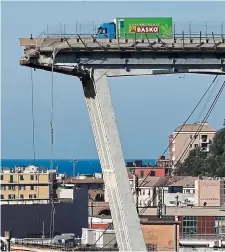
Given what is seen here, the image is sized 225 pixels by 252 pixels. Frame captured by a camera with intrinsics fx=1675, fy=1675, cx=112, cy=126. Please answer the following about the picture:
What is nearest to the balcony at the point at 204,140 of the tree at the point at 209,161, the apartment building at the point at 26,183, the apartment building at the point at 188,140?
the apartment building at the point at 188,140

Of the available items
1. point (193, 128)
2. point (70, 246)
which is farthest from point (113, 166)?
point (193, 128)

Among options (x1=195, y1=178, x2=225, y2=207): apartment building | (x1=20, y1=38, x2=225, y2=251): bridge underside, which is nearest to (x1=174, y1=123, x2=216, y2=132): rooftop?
(x1=195, y1=178, x2=225, y2=207): apartment building

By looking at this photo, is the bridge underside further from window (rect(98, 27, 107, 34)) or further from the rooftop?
the rooftop

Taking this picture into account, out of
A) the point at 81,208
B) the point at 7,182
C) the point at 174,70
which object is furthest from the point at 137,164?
the point at 174,70

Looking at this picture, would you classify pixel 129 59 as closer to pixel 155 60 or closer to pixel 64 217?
pixel 155 60

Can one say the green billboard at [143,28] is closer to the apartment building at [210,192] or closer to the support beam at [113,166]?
the support beam at [113,166]

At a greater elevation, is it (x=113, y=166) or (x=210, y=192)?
(x=210, y=192)

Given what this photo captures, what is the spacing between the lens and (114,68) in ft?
107

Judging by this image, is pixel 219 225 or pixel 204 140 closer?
pixel 219 225

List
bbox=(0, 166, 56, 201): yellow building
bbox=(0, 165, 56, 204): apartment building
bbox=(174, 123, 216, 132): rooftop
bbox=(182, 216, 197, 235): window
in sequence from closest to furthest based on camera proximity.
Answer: bbox=(182, 216, 197, 235): window → bbox=(0, 165, 56, 204): apartment building → bbox=(0, 166, 56, 201): yellow building → bbox=(174, 123, 216, 132): rooftop

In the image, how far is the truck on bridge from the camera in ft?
106

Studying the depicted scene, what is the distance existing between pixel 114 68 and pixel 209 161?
237 feet

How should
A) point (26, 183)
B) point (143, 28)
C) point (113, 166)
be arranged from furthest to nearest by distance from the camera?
point (26, 183) → point (143, 28) → point (113, 166)

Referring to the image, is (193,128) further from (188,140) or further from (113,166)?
(113,166)
